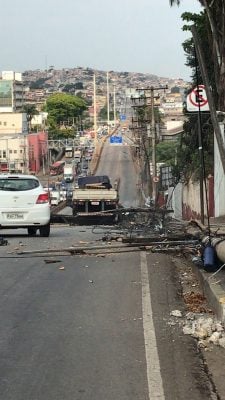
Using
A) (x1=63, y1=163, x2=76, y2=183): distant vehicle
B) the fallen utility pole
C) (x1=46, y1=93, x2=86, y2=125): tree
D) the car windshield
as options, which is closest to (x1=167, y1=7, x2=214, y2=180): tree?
the fallen utility pole

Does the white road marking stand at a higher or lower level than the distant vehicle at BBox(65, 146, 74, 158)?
higher

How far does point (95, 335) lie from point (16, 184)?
34.5 ft

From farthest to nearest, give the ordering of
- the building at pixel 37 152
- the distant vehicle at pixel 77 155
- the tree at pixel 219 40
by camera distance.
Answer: the distant vehicle at pixel 77 155 → the building at pixel 37 152 → the tree at pixel 219 40

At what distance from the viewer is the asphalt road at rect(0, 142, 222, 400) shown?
17.2 feet

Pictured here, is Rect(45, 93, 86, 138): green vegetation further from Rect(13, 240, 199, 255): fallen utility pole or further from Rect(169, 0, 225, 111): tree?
Rect(13, 240, 199, 255): fallen utility pole

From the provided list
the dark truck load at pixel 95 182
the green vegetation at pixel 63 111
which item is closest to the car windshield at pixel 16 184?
the dark truck load at pixel 95 182

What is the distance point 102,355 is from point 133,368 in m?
0.45

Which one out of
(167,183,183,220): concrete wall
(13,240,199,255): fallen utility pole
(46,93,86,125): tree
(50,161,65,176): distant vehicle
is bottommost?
(50,161,65,176): distant vehicle

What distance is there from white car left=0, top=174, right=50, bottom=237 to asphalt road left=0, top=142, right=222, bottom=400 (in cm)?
488

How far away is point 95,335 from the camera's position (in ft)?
22.1

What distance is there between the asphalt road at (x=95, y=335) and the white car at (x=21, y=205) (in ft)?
16.0

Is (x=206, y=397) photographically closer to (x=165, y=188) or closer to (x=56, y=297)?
(x=56, y=297)

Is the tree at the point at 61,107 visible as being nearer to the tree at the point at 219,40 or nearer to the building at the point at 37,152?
the building at the point at 37,152

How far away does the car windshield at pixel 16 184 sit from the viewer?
1673 cm
